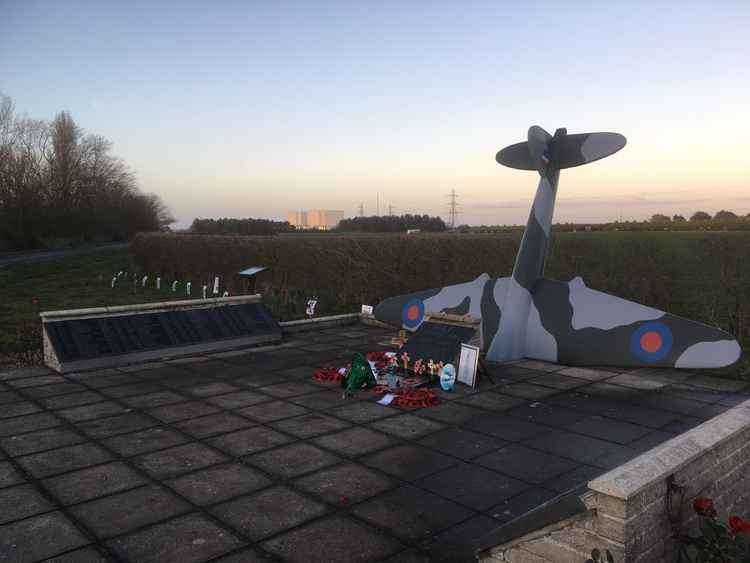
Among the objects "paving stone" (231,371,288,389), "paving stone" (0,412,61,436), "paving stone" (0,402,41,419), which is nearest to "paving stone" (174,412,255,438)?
"paving stone" (231,371,288,389)

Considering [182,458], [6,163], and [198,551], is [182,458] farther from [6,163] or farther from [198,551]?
[6,163]

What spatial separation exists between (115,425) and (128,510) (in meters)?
3.43

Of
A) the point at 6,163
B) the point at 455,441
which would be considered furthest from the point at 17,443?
the point at 6,163

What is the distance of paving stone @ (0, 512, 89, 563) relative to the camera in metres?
6.00

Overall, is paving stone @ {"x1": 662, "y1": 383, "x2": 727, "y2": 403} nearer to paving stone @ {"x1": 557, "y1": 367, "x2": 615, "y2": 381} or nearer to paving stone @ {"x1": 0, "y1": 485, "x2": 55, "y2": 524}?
paving stone @ {"x1": 557, "y1": 367, "x2": 615, "y2": 381}

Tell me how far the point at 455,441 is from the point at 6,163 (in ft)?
198

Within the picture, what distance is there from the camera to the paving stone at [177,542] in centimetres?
592

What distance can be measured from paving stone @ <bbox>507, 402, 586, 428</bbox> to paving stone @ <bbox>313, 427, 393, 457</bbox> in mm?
2799

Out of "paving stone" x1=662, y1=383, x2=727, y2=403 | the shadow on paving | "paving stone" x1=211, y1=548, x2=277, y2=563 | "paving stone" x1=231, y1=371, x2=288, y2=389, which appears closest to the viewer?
"paving stone" x1=211, y1=548, x2=277, y2=563

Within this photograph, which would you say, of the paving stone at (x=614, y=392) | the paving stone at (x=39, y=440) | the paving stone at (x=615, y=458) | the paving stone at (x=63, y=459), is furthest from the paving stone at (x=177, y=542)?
the paving stone at (x=614, y=392)

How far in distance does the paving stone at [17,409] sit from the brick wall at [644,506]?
9190mm

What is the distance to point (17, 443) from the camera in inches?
358

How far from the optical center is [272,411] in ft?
35.5

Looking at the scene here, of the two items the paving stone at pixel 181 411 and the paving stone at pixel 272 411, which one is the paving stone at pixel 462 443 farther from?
the paving stone at pixel 181 411
